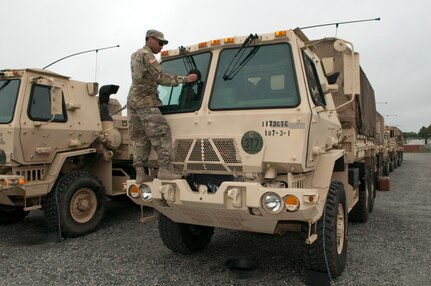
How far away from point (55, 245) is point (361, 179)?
5.13 meters

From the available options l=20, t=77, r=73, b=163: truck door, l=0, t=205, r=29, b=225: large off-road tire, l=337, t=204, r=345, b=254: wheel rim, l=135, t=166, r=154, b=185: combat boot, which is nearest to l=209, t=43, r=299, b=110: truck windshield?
l=135, t=166, r=154, b=185: combat boot

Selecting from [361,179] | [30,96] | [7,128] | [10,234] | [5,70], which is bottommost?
[10,234]

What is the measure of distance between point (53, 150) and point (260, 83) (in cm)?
401

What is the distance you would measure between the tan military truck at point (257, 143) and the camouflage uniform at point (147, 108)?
0.16m

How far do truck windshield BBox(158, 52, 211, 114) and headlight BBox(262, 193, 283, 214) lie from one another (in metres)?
1.21

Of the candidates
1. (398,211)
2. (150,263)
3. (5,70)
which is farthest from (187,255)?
(398,211)

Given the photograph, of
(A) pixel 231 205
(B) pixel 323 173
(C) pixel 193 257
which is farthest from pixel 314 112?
(C) pixel 193 257

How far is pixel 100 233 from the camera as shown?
659 centimetres

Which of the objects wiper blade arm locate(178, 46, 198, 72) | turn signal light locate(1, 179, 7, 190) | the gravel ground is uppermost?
wiper blade arm locate(178, 46, 198, 72)

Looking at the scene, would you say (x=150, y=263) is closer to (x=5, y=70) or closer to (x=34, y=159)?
(x=34, y=159)

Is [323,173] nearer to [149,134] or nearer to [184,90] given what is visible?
[184,90]

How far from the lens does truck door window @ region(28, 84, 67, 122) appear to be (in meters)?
6.07

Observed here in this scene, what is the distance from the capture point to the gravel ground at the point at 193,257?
4.27m

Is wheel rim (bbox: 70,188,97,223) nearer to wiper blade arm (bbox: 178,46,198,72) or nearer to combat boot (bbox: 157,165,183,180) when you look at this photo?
combat boot (bbox: 157,165,183,180)
